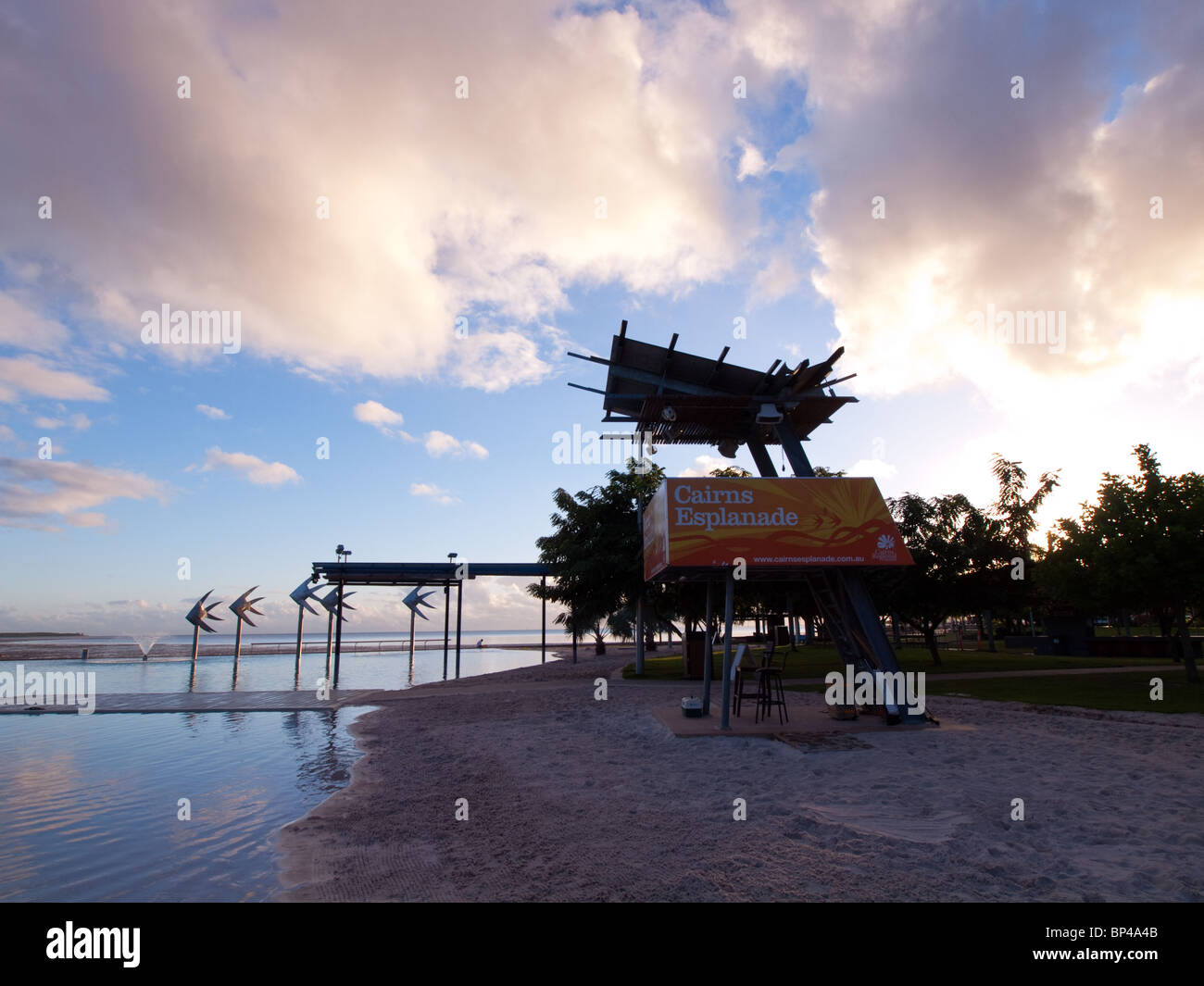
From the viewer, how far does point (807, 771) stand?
9711 millimetres

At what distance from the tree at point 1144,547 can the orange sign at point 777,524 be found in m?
10.8

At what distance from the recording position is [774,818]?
7.21 m

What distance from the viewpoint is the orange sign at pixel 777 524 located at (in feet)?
43.7

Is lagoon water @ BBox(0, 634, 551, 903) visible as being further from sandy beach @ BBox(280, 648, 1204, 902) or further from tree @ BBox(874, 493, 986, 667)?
tree @ BBox(874, 493, 986, 667)

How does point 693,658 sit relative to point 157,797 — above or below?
below

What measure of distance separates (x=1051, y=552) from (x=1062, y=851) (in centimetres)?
2120

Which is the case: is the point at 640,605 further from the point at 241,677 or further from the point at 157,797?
the point at 241,677

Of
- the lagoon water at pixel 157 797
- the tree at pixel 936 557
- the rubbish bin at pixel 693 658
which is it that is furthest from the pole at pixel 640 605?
the lagoon water at pixel 157 797

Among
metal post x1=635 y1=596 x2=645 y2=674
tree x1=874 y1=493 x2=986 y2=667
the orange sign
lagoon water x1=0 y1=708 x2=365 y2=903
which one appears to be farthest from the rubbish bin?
lagoon water x1=0 y1=708 x2=365 y2=903

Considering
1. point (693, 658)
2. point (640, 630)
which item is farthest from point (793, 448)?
point (640, 630)

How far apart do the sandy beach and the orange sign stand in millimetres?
3670

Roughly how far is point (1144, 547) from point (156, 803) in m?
25.1
